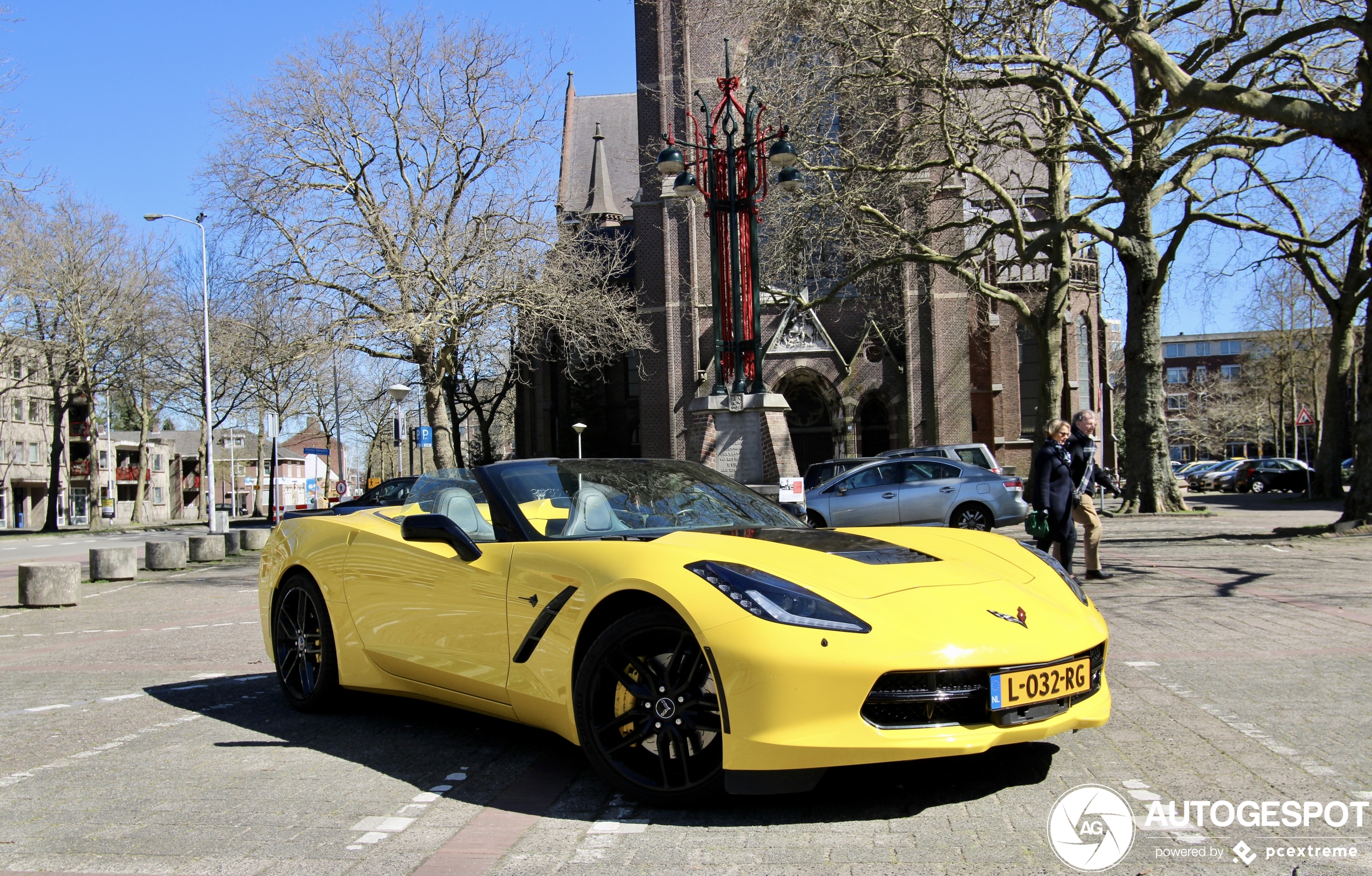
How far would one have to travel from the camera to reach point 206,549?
63.6 ft

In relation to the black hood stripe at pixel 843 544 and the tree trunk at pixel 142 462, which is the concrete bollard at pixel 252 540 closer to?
the black hood stripe at pixel 843 544

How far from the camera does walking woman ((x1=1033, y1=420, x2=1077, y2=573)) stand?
920 centimetres

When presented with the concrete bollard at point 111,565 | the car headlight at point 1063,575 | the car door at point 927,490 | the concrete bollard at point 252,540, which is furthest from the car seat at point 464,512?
the concrete bollard at point 252,540

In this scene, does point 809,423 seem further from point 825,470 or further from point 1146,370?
point 1146,370

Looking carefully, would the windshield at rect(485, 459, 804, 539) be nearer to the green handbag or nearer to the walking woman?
the green handbag

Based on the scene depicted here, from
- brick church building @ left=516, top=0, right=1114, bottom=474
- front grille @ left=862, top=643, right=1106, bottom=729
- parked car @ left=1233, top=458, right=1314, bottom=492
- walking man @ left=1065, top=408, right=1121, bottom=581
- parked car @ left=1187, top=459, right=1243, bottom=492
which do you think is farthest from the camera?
parked car @ left=1187, top=459, right=1243, bottom=492

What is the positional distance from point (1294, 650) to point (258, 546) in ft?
67.1

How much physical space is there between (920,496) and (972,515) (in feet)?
3.13

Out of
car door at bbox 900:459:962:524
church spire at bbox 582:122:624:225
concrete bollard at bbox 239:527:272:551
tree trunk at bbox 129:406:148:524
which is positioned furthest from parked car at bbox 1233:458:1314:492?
tree trunk at bbox 129:406:148:524

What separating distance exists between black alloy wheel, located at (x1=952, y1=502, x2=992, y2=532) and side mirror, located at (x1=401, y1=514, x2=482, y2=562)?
14429 millimetres

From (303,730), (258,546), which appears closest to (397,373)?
(258,546)

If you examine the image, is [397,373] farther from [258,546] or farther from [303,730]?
[303,730]

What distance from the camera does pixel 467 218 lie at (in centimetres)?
2594

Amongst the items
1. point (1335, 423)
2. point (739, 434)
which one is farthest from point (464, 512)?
point (1335, 423)
